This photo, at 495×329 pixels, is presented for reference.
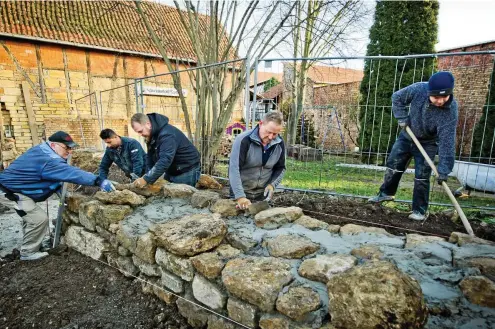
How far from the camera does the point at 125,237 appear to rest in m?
2.53

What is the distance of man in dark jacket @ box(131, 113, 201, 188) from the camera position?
3074mm

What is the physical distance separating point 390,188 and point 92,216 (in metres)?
3.49

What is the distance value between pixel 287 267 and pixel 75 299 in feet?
6.62

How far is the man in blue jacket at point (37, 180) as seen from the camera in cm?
289

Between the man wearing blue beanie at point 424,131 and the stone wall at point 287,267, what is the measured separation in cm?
119

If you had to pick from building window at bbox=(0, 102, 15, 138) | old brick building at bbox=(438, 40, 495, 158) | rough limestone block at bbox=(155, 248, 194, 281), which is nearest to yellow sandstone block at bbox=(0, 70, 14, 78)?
building window at bbox=(0, 102, 15, 138)

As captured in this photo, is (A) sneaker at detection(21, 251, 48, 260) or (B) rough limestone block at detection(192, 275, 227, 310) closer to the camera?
(B) rough limestone block at detection(192, 275, 227, 310)

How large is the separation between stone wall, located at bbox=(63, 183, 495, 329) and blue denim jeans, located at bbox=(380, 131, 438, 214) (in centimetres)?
126

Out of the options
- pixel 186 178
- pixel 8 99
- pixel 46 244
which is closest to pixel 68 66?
pixel 8 99

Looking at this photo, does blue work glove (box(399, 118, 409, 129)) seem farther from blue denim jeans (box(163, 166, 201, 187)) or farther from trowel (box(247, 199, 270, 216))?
blue denim jeans (box(163, 166, 201, 187))

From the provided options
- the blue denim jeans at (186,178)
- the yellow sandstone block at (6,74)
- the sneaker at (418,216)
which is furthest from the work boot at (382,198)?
the yellow sandstone block at (6,74)

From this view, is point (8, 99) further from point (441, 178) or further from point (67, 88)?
point (441, 178)

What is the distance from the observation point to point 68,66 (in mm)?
10555

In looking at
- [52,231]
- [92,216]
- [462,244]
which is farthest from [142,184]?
[462,244]
